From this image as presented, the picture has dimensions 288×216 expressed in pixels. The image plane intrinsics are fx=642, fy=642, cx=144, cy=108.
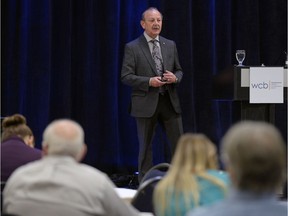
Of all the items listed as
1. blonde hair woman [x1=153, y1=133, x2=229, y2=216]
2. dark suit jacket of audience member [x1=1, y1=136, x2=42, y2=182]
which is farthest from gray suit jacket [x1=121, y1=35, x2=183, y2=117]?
blonde hair woman [x1=153, y1=133, x2=229, y2=216]

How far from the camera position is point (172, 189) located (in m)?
2.37

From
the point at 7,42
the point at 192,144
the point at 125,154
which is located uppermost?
the point at 7,42

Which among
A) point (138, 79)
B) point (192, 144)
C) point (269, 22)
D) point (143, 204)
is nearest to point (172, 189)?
point (192, 144)

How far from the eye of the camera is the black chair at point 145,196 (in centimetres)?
306

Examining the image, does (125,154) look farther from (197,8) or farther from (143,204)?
(143,204)

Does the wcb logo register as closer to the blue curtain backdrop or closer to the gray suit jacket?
the gray suit jacket

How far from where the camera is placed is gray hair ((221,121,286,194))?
1.77 metres

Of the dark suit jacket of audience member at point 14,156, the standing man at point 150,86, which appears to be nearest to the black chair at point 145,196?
the dark suit jacket of audience member at point 14,156

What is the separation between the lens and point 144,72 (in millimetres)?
6160

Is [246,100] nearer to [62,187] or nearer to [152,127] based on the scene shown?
[152,127]

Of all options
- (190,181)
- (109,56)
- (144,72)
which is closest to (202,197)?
(190,181)

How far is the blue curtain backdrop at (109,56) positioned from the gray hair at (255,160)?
552 centimetres

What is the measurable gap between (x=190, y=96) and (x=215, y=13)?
1.10 meters

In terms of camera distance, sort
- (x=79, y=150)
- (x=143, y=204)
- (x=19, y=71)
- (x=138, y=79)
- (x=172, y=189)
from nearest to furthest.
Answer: (x=172, y=189), (x=79, y=150), (x=143, y=204), (x=138, y=79), (x=19, y=71)
